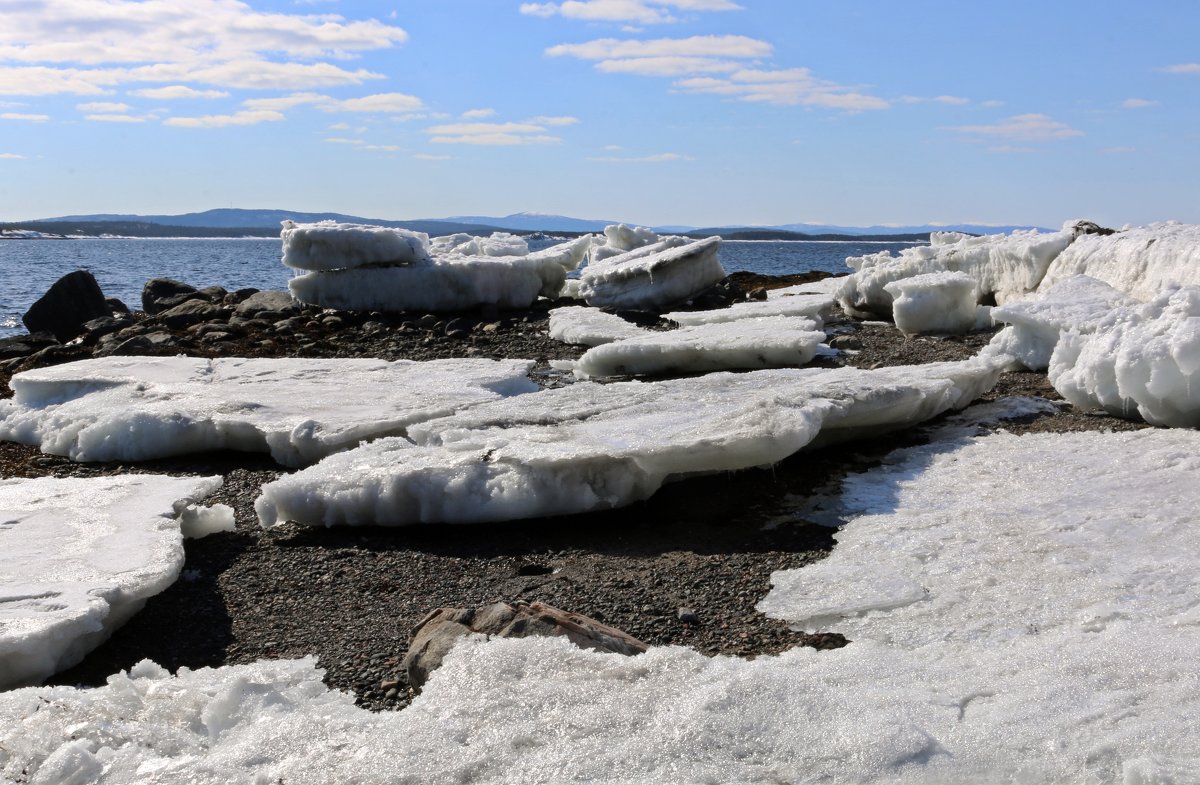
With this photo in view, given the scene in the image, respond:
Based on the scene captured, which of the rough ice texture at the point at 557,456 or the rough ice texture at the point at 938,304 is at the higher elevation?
the rough ice texture at the point at 938,304

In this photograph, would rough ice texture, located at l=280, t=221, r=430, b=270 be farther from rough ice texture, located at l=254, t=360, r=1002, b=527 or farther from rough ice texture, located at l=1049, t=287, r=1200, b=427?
rough ice texture, located at l=1049, t=287, r=1200, b=427

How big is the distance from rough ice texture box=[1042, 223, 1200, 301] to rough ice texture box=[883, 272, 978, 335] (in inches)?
36.9

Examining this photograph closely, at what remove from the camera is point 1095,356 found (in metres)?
7.54

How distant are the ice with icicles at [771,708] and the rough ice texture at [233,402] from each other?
4.02 metres

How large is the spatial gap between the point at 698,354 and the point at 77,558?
6.42 m

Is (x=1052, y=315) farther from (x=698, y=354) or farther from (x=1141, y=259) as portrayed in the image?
(x=698, y=354)

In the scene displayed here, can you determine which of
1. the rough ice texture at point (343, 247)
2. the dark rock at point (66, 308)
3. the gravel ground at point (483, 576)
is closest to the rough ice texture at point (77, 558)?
the gravel ground at point (483, 576)

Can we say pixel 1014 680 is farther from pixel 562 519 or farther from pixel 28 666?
pixel 28 666

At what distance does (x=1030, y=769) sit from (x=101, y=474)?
7002mm

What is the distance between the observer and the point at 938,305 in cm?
1223

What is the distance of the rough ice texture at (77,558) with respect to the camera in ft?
13.9

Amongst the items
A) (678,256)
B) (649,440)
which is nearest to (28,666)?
(649,440)

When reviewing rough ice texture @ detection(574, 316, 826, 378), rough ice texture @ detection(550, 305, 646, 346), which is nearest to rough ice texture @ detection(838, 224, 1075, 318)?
rough ice texture @ detection(550, 305, 646, 346)

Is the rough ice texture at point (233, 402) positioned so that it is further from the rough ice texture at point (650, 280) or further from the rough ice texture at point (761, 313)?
the rough ice texture at point (650, 280)
